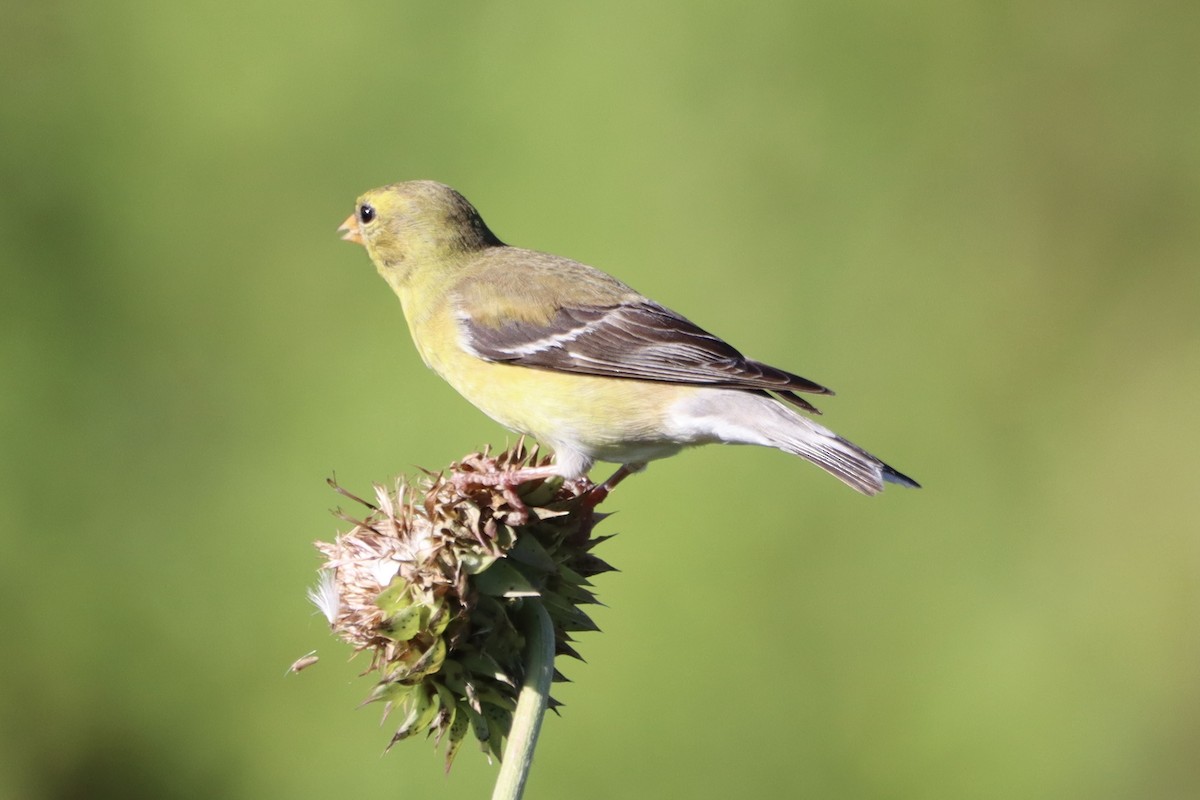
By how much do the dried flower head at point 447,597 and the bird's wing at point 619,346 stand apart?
0.80 metres

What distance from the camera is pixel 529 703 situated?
84.8 inches

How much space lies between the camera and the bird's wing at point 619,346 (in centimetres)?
323

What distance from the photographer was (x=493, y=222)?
5.27m

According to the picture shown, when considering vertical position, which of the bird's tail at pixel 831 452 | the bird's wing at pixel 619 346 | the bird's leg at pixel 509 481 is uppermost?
the bird's wing at pixel 619 346

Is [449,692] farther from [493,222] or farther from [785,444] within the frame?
[493,222]

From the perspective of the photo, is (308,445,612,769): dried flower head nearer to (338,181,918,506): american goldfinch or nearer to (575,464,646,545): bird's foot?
(575,464,646,545): bird's foot

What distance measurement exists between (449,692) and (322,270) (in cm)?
337

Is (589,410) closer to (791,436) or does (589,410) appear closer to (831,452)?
(791,436)

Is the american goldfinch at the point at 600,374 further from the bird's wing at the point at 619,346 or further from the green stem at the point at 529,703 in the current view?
the green stem at the point at 529,703

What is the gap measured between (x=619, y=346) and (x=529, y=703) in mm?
1441

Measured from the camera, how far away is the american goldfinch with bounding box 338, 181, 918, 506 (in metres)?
3.19

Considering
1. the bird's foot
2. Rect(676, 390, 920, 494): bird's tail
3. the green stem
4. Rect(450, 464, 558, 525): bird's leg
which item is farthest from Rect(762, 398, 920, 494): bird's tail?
the green stem

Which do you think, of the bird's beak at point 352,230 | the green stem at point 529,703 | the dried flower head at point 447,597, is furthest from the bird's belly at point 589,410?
the bird's beak at point 352,230

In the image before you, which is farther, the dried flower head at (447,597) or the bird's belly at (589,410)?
the bird's belly at (589,410)
